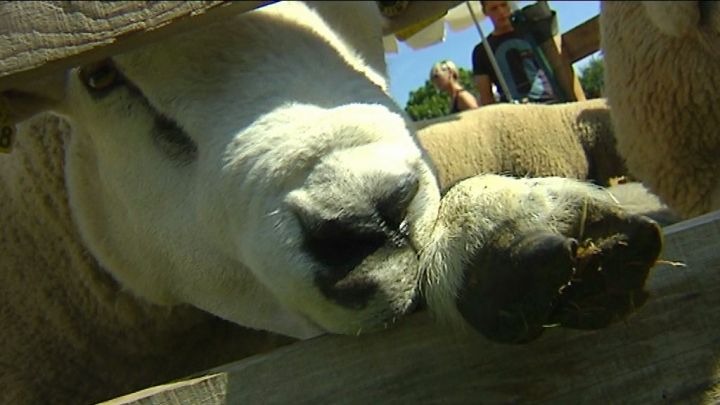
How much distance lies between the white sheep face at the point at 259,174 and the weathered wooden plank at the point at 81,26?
38 cm

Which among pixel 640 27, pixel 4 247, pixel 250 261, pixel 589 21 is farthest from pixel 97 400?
pixel 589 21

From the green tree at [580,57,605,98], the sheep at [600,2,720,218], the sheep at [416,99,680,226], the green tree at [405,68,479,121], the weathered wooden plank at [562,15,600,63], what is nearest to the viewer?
the sheep at [600,2,720,218]

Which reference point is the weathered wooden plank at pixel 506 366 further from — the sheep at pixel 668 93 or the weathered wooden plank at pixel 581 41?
the weathered wooden plank at pixel 581 41

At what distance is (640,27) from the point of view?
2814 millimetres

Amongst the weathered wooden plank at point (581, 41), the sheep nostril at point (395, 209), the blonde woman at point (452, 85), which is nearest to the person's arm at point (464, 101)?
the blonde woman at point (452, 85)

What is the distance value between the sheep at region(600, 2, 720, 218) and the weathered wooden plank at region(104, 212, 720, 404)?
1.35m

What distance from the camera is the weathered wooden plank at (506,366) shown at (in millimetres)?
1354

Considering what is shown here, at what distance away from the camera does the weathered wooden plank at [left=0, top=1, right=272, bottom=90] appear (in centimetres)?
145

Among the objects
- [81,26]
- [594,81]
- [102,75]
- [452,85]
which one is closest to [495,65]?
[452,85]

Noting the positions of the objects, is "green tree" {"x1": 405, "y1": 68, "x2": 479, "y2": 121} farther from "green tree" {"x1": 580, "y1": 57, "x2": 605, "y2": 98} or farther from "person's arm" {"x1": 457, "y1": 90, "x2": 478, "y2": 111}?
"person's arm" {"x1": 457, "y1": 90, "x2": 478, "y2": 111}

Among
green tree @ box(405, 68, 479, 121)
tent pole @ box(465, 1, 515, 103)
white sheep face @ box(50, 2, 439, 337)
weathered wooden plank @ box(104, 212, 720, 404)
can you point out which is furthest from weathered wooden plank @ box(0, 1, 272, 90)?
green tree @ box(405, 68, 479, 121)

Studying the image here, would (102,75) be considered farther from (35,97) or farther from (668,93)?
(668,93)

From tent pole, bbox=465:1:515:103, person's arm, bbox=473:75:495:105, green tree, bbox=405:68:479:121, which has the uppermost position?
tent pole, bbox=465:1:515:103

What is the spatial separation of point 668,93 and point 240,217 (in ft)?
5.47
